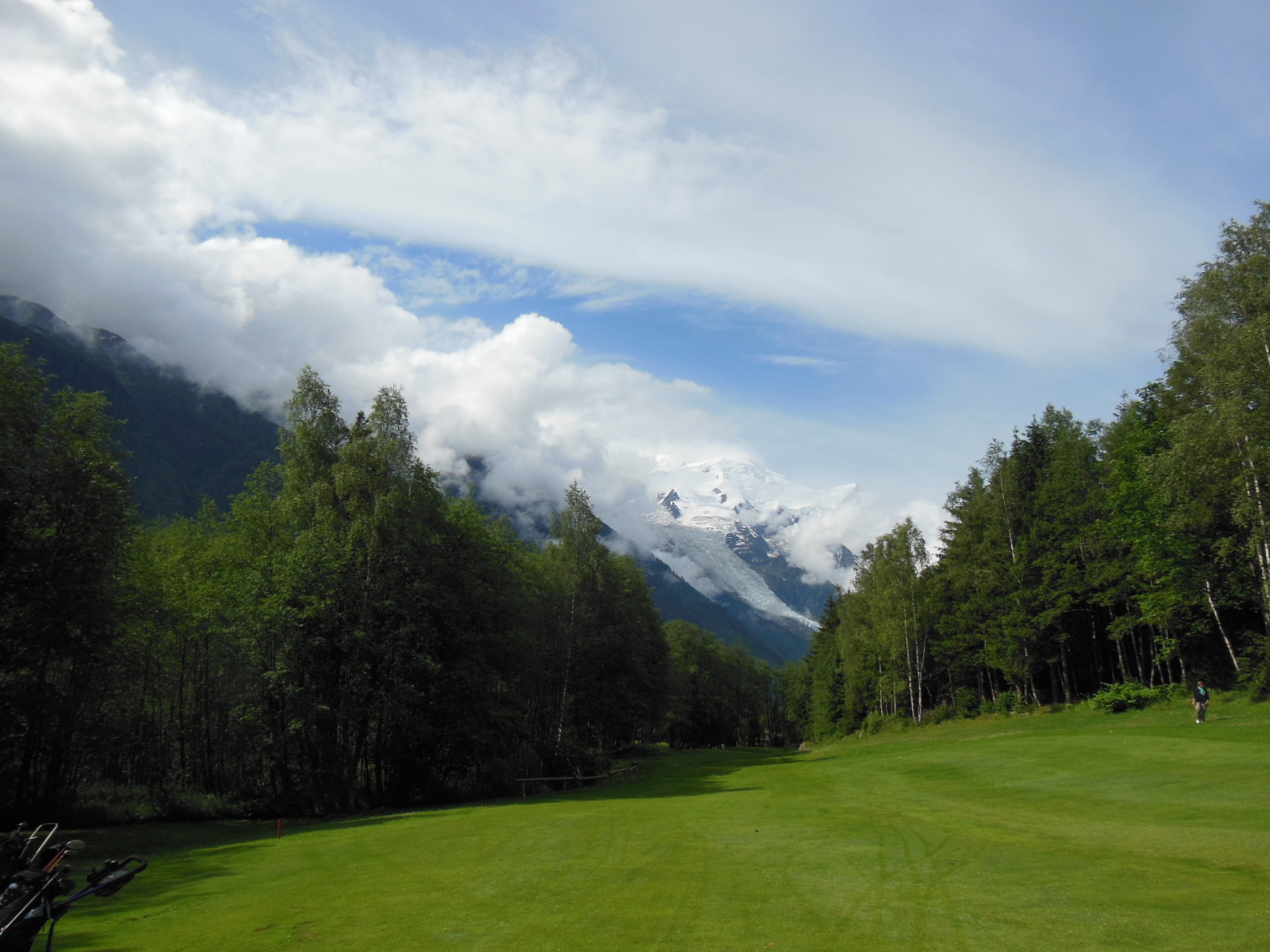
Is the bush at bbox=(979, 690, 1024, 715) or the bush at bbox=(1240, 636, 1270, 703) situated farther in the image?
the bush at bbox=(979, 690, 1024, 715)

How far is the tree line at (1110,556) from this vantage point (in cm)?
3284

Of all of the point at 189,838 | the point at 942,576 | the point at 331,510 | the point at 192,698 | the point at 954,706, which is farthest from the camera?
the point at 954,706

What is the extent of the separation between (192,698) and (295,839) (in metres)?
26.5

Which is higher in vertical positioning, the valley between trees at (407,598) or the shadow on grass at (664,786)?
the valley between trees at (407,598)

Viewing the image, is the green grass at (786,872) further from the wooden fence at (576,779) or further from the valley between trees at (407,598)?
the wooden fence at (576,779)

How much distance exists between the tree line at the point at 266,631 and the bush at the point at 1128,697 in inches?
1276

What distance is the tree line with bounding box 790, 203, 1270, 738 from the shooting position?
108ft

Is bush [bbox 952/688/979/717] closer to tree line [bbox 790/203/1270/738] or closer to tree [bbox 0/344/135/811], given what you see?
tree line [bbox 790/203/1270/738]

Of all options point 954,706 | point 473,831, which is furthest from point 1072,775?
point 954,706

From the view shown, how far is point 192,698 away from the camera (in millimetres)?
45375

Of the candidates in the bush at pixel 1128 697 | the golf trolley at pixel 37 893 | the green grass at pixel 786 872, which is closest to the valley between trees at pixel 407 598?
the bush at pixel 1128 697

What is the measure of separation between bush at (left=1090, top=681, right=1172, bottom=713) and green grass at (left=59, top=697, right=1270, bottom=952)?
50.0ft

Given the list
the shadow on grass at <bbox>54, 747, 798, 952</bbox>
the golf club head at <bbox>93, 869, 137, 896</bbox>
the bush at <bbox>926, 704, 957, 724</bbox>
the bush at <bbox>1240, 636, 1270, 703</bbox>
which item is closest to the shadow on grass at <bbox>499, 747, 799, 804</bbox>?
the shadow on grass at <bbox>54, 747, 798, 952</bbox>

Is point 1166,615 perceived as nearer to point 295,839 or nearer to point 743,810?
point 743,810
